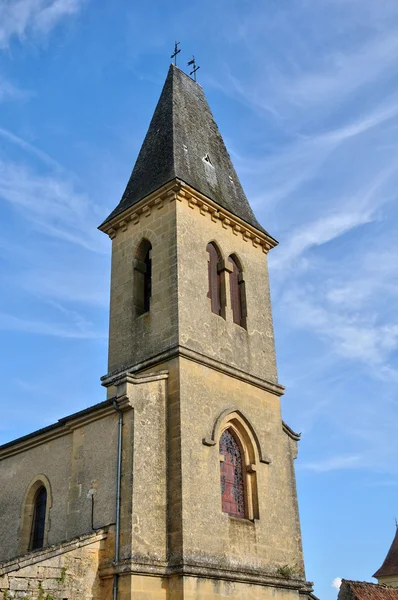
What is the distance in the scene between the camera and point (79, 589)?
41.6 ft

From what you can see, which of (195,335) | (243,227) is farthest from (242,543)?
(243,227)

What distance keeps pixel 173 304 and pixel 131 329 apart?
65.0 inches

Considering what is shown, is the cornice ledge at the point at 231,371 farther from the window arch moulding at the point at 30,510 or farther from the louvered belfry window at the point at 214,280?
the window arch moulding at the point at 30,510

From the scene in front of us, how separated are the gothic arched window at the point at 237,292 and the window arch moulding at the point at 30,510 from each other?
639 centimetres

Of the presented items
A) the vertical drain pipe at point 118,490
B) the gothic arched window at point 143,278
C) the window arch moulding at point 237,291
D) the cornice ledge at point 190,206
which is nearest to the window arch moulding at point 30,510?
the vertical drain pipe at point 118,490

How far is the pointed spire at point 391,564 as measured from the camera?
43.2m

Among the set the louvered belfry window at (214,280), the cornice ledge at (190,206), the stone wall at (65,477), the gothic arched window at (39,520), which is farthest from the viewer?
the cornice ledge at (190,206)

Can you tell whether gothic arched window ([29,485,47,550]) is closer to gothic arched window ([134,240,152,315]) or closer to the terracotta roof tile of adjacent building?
gothic arched window ([134,240,152,315])

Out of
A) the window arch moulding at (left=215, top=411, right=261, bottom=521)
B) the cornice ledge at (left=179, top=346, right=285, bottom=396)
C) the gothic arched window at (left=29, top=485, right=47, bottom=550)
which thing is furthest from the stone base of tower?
the cornice ledge at (left=179, top=346, right=285, bottom=396)

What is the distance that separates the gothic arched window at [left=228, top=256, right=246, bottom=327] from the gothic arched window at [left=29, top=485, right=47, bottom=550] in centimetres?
661

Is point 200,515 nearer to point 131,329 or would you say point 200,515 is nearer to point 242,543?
point 242,543

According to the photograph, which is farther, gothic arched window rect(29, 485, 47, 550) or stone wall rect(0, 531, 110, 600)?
gothic arched window rect(29, 485, 47, 550)

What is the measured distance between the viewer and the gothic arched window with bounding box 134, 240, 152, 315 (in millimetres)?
17625

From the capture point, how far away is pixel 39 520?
53.1 feet
